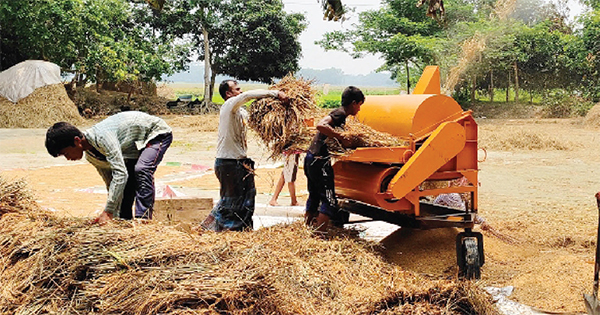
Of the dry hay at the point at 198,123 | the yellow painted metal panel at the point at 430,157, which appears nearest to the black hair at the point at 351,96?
the yellow painted metal panel at the point at 430,157

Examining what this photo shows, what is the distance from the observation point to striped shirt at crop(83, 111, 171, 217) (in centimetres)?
451

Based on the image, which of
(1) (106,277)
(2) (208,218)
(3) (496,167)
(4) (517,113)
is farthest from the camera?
(4) (517,113)

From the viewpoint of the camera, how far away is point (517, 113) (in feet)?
96.0

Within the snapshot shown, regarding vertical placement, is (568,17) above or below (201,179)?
above

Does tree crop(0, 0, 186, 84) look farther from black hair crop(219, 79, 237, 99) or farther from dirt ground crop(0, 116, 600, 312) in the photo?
black hair crop(219, 79, 237, 99)

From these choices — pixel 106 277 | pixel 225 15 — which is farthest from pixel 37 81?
pixel 106 277

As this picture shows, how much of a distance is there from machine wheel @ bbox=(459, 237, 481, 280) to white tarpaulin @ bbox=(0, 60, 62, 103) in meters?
21.9

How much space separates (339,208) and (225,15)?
28185 millimetres

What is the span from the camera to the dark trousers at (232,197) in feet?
19.2

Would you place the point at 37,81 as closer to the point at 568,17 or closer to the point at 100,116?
the point at 100,116

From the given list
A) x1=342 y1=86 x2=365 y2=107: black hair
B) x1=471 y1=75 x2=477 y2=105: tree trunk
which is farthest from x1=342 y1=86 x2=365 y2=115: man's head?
x1=471 y1=75 x2=477 y2=105: tree trunk

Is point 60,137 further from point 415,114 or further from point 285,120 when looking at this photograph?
point 415,114

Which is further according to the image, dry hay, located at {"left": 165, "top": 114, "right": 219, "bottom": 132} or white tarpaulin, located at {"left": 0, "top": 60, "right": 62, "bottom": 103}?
white tarpaulin, located at {"left": 0, "top": 60, "right": 62, "bottom": 103}

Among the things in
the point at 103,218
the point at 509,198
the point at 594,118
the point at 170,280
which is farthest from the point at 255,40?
the point at 170,280
